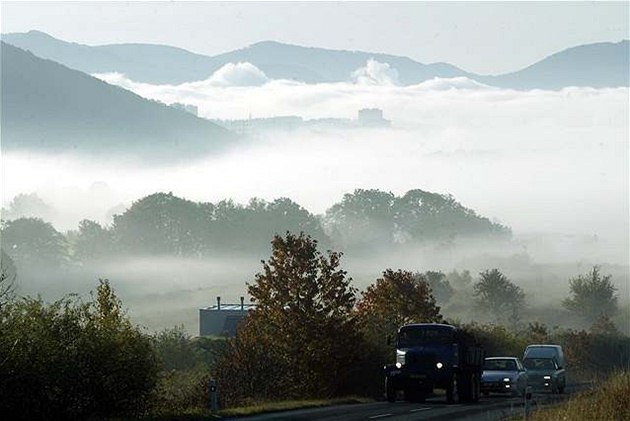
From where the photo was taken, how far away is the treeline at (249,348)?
34.6m

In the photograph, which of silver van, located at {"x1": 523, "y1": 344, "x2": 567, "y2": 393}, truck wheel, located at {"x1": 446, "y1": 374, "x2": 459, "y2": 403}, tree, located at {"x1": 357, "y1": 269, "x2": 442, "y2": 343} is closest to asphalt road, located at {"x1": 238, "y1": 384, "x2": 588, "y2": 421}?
truck wheel, located at {"x1": 446, "y1": 374, "x2": 459, "y2": 403}

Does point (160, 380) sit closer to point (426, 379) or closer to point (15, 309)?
point (15, 309)

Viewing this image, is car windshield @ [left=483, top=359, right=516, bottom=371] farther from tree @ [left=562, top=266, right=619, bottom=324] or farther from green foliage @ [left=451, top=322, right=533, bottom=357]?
tree @ [left=562, top=266, right=619, bottom=324]

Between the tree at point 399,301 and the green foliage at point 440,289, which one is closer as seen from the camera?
the tree at point 399,301

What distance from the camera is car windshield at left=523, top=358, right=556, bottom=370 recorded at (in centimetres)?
6319

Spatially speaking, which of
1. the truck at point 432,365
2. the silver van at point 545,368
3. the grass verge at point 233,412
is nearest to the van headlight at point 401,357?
the truck at point 432,365

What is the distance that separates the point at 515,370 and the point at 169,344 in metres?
49.8

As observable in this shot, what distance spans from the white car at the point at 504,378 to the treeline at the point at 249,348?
221 inches

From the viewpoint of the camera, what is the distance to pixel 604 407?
32000 mm

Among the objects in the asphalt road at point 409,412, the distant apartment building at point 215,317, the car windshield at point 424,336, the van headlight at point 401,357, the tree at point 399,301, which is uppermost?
the distant apartment building at point 215,317

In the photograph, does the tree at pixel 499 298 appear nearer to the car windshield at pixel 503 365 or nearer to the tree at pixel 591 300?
the tree at pixel 591 300

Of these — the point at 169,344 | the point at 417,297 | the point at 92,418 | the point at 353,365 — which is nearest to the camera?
the point at 92,418

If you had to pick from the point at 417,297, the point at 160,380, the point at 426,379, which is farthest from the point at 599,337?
the point at 160,380

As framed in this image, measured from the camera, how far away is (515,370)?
57.0m
